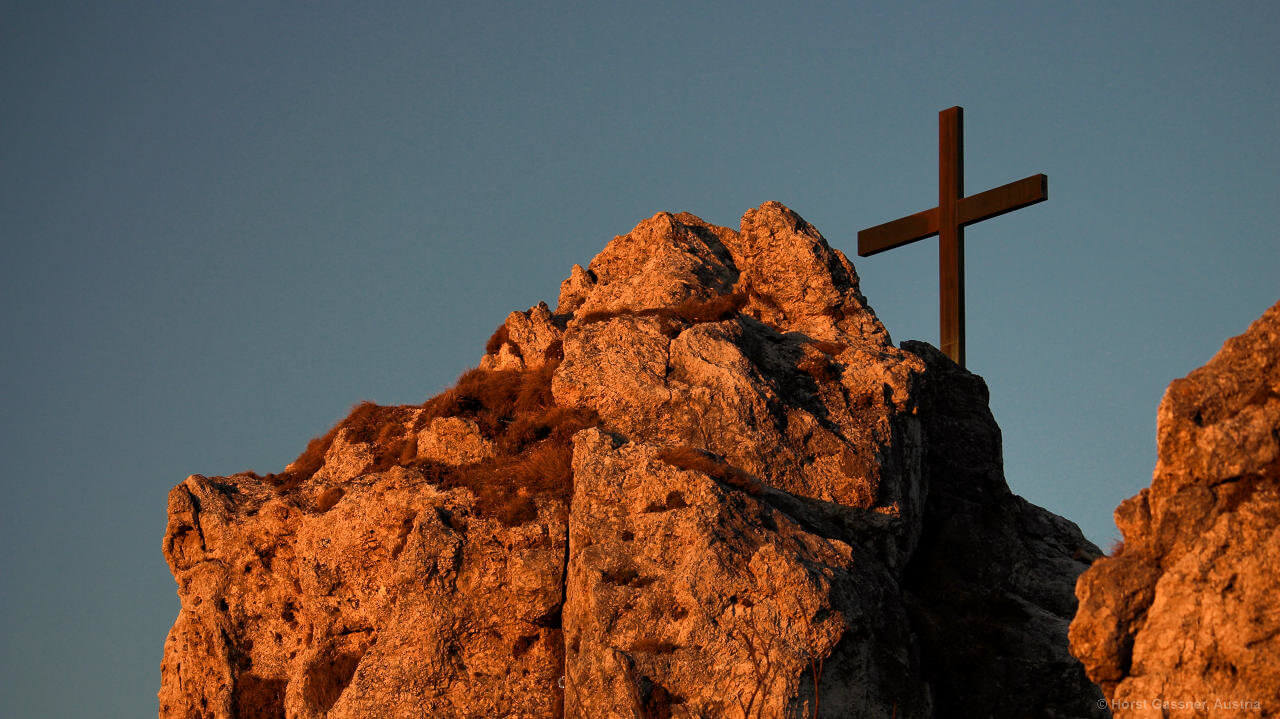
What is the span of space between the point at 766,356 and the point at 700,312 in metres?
1.86

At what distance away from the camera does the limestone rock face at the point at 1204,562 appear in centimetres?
1401

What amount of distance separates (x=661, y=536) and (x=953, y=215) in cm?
1466

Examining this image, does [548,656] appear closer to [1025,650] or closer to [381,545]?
[381,545]

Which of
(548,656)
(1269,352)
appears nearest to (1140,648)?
(1269,352)

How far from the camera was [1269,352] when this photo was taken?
595 inches

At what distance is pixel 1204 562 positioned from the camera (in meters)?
14.6

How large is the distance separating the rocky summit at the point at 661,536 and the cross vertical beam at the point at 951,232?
1334 millimetres

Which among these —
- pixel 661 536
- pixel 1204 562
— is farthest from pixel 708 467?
pixel 1204 562

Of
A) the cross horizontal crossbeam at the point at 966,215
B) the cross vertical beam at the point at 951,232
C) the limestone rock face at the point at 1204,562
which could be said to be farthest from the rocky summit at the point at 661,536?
the limestone rock face at the point at 1204,562

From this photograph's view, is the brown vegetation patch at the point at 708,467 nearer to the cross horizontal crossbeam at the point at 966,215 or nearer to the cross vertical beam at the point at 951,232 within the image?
the cross vertical beam at the point at 951,232

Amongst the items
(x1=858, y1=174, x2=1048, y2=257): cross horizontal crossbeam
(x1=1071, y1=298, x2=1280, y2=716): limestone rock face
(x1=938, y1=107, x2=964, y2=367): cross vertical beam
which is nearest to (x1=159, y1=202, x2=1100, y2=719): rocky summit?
(x1=938, y1=107, x2=964, y2=367): cross vertical beam

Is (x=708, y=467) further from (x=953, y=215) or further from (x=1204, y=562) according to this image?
(x=953, y=215)

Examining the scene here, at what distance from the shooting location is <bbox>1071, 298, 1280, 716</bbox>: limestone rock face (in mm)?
14008

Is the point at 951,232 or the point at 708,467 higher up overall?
the point at 951,232
